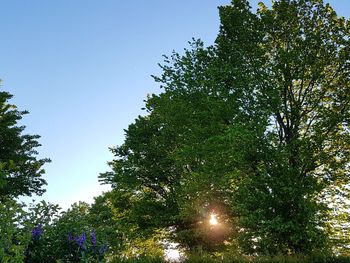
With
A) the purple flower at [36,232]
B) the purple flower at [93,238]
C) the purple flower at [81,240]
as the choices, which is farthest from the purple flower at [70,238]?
the purple flower at [36,232]

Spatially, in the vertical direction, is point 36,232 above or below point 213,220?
below

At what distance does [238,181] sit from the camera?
18453mm

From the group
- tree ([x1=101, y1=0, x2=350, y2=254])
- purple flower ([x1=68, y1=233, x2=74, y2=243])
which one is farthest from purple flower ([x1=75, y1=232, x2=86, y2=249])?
tree ([x1=101, y1=0, x2=350, y2=254])

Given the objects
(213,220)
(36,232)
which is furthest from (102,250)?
(213,220)

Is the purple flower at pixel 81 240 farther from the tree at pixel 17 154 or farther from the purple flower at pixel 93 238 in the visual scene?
Result: the tree at pixel 17 154

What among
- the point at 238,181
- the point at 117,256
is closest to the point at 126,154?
the point at 238,181

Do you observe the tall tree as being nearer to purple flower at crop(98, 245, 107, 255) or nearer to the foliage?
purple flower at crop(98, 245, 107, 255)

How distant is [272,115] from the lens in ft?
58.1


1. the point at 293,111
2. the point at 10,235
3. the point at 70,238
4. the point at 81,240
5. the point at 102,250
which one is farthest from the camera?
the point at 293,111

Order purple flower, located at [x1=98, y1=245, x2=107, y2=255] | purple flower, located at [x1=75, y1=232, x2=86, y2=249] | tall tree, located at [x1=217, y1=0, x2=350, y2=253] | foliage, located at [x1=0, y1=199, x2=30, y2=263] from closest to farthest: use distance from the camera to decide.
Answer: foliage, located at [x1=0, y1=199, x2=30, y2=263]
purple flower, located at [x1=75, y1=232, x2=86, y2=249]
purple flower, located at [x1=98, y1=245, x2=107, y2=255]
tall tree, located at [x1=217, y1=0, x2=350, y2=253]

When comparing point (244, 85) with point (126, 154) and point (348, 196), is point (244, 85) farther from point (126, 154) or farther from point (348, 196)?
point (126, 154)

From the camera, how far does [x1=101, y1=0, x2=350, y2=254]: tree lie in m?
15.4

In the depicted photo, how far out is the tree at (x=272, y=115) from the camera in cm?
1538

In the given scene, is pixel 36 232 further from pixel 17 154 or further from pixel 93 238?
pixel 17 154
